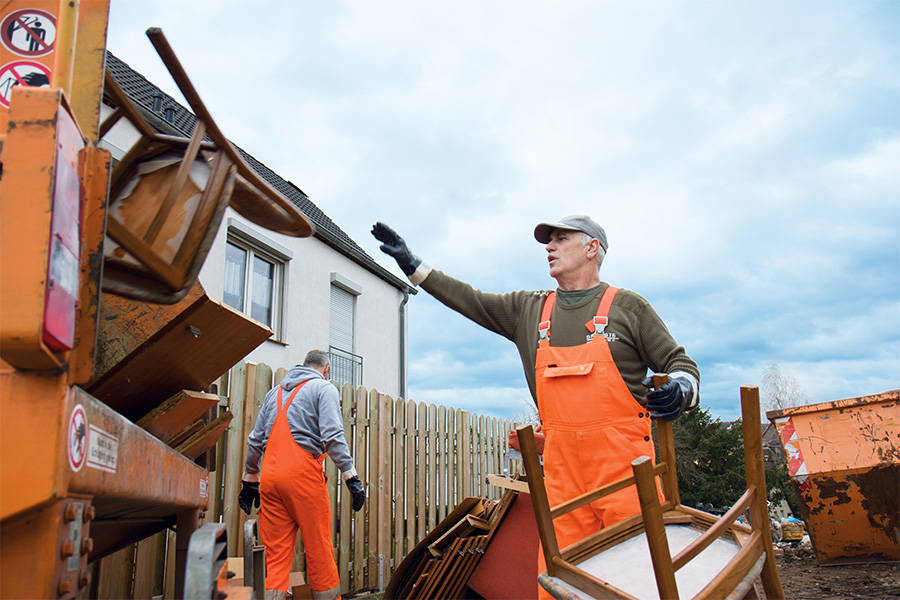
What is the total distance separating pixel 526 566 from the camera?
11.2 ft

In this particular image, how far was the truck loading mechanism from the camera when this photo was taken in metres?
1.02

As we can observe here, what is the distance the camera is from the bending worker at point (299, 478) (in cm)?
421

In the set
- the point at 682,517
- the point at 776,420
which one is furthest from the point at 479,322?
the point at 776,420

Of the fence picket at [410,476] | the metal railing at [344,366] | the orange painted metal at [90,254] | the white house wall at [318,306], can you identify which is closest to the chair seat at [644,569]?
the orange painted metal at [90,254]

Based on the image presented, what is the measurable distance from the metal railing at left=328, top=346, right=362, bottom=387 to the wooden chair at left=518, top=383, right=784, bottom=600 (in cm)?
1102

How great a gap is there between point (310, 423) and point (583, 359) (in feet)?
8.24

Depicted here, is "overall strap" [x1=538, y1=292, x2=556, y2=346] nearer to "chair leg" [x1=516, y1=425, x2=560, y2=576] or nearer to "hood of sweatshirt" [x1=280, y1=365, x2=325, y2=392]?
"chair leg" [x1=516, y1=425, x2=560, y2=576]

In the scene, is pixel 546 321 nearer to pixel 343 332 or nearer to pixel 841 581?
pixel 841 581

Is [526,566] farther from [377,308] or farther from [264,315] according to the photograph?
[377,308]

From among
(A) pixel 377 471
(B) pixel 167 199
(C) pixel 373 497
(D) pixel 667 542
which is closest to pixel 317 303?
(A) pixel 377 471

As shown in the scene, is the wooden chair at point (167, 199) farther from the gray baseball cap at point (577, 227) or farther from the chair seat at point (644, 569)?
the gray baseball cap at point (577, 227)

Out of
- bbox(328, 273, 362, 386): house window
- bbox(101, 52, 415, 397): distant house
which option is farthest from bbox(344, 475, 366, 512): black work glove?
bbox(328, 273, 362, 386): house window

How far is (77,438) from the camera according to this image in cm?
109

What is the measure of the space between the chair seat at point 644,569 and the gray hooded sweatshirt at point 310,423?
2.70 meters
